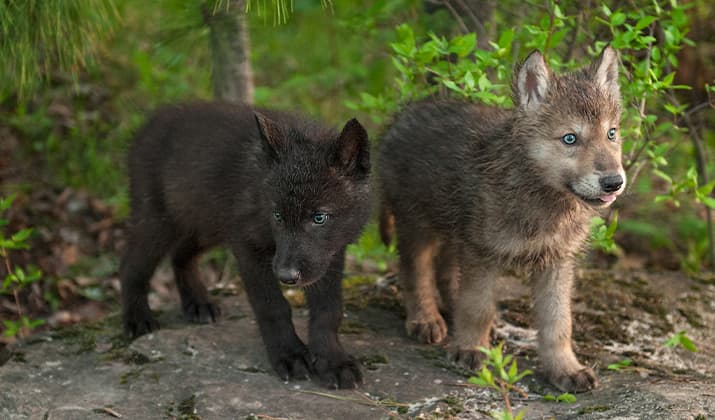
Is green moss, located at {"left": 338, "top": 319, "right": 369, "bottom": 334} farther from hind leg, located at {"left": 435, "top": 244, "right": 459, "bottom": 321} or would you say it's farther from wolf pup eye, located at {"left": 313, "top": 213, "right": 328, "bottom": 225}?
wolf pup eye, located at {"left": 313, "top": 213, "right": 328, "bottom": 225}

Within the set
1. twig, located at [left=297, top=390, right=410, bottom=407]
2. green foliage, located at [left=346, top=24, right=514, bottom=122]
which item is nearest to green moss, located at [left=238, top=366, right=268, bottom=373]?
twig, located at [left=297, top=390, right=410, bottom=407]

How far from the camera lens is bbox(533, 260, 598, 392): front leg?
4531mm

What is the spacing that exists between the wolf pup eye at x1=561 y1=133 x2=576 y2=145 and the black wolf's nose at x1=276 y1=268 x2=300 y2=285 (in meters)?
1.48

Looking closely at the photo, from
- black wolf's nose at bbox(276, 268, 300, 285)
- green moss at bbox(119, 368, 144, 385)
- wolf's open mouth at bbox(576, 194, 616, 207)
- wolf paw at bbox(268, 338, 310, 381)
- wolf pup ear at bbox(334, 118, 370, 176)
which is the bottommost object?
green moss at bbox(119, 368, 144, 385)

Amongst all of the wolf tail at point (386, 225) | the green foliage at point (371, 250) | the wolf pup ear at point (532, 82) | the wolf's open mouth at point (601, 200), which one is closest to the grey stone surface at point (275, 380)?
the wolf tail at point (386, 225)

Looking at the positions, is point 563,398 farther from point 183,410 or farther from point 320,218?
point 183,410

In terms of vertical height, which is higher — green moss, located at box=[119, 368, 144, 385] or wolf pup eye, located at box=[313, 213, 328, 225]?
wolf pup eye, located at box=[313, 213, 328, 225]

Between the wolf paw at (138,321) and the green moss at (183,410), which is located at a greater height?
the wolf paw at (138,321)

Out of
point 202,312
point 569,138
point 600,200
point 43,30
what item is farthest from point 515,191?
point 43,30

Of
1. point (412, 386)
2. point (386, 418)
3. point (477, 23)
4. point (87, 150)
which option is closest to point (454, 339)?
Result: point (412, 386)

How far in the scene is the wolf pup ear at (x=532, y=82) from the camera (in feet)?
14.2

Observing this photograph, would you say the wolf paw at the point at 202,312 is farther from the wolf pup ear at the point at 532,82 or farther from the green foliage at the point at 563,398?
the wolf pup ear at the point at 532,82

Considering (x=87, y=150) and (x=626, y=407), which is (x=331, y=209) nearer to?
(x=626, y=407)

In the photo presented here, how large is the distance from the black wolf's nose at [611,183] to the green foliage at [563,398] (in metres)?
1.03
